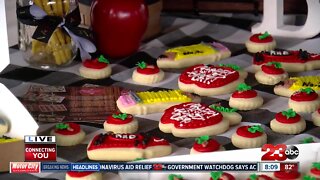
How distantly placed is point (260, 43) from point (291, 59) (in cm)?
9

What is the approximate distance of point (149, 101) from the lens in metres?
1.08

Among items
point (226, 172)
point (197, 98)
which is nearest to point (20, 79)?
point (197, 98)

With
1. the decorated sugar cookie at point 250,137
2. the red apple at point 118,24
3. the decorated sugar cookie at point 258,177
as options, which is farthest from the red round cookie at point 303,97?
the red apple at point 118,24

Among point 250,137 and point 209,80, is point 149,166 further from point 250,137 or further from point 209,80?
point 209,80

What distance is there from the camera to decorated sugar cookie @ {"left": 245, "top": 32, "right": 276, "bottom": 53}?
1.29 metres

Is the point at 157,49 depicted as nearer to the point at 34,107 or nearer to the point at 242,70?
the point at 242,70

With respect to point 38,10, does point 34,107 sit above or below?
below

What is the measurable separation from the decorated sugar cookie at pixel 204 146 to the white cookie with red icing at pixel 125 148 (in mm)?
37

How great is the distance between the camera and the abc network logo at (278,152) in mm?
906

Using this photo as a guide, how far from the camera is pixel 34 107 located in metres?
1.09

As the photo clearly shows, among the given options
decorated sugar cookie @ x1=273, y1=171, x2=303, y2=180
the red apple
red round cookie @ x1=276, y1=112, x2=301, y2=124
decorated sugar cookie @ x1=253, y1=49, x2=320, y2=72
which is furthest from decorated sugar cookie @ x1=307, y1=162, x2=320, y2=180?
the red apple

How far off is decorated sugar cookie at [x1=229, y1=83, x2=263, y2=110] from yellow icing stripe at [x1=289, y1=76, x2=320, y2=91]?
6cm

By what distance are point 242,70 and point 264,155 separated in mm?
306
